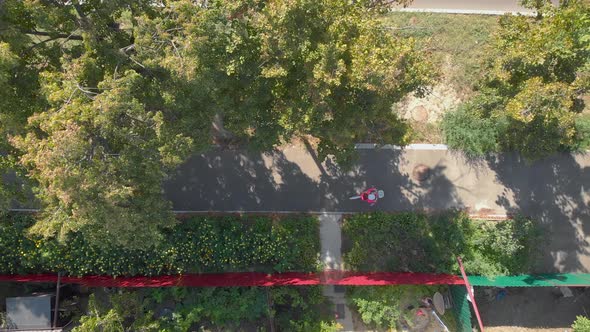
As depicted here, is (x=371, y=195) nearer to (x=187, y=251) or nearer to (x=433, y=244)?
(x=433, y=244)

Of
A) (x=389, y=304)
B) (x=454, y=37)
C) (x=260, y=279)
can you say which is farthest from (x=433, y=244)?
(x=454, y=37)

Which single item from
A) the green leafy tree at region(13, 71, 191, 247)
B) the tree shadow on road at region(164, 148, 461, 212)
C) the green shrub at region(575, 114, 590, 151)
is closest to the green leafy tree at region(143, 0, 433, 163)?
the green leafy tree at region(13, 71, 191, 247)

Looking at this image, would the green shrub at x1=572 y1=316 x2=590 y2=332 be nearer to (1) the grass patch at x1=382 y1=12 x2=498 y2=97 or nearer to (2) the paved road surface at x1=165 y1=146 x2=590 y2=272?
(2) the paved road surface at x1=165 y1=146 x2=590 y2=272

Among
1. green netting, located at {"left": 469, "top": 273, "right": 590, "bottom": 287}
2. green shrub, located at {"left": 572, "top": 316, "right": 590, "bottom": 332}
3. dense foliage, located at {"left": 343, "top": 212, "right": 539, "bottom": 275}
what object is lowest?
green shrub, located at {"left": 572, "top": 316, "right": 590, "bottom": 332}

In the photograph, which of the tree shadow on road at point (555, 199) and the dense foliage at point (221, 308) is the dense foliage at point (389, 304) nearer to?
the dense foliage at point (221, 308)

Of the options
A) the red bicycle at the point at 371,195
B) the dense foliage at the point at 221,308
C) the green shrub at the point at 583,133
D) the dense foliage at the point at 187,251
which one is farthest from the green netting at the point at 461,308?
the green shrub at the point at 583,133
